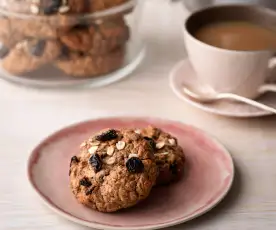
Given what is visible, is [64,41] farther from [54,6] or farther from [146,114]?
[146,114]

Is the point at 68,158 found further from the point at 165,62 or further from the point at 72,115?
the point at 165,62

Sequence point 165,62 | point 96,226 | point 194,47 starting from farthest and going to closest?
point 165,62
point 194,47
point 96,226

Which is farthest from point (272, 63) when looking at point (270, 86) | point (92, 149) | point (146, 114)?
point (92, 149)

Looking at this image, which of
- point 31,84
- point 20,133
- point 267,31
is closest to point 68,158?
point 20,133

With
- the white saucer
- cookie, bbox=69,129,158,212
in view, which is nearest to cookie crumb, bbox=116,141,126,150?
cookie, bbox=69,129,158,212

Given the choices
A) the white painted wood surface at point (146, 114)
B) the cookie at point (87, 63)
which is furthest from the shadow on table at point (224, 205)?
the cookie at point (87, 63)

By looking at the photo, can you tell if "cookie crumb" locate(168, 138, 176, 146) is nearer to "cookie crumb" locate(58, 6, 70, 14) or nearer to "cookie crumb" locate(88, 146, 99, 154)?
"cookie crumb" locate(88, 146, 99, 154)
